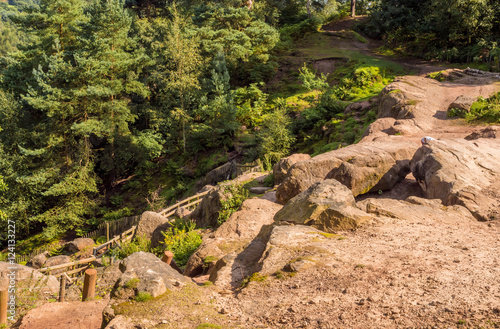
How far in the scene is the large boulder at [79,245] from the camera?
808 inches

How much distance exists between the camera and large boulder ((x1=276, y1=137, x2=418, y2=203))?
463 inches

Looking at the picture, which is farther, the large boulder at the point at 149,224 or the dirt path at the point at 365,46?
the dirt path at the point at 365,46

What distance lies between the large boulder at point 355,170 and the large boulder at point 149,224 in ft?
16.6

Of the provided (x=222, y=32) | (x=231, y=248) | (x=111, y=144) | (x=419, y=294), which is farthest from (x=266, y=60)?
(x=419, y=294)

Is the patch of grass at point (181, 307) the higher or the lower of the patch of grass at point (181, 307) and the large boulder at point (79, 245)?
the higher

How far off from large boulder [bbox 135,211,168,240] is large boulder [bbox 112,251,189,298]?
24.7 feet

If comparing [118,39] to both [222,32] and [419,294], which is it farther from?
[419,294]

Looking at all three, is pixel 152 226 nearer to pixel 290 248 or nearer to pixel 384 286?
pixel 290 248

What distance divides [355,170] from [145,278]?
7639 millimetres

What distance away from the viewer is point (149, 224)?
576 inches

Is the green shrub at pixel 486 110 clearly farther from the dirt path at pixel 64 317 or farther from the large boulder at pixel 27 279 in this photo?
the large boulder at pixel 27 279

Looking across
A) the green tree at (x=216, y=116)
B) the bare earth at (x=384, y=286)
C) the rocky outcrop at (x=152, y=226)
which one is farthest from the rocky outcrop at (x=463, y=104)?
the rocky outcrop at (x=152, y=226)

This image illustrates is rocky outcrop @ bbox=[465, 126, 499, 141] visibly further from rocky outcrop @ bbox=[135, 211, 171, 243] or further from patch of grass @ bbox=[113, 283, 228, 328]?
patch of grass @ bbox=[113, 283, 228, 328]

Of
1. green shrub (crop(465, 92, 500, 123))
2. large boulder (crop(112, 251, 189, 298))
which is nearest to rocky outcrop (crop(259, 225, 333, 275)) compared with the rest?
large boulder (crop(112, 251, 189, 298))
